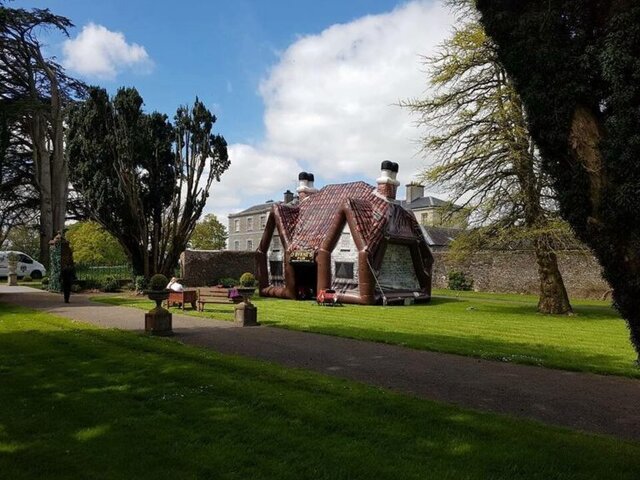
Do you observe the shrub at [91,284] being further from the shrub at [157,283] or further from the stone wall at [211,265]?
the shrub at [157,283]

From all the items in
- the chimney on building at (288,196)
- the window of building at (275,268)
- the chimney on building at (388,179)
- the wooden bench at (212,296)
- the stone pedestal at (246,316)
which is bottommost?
the stone pedestal at (246,316)

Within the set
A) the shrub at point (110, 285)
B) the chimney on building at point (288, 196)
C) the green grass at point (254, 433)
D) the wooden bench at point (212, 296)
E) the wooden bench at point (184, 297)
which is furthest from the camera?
the chimney on building at point (288, 196)

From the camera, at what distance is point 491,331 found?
14250 mm

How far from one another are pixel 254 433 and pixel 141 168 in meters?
23.6

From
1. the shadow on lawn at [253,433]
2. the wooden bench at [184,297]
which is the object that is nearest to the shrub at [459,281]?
the wooden bench at [184,297]

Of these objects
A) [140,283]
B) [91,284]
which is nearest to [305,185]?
[140,283]

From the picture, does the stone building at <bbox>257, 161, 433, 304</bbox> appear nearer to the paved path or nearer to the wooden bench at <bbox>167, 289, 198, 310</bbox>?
the wooden bench at <bbox>167, 289, 198, 310</bbox>

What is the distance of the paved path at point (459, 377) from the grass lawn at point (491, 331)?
75 centimetres

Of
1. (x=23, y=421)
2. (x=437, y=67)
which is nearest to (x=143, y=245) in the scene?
(x=437, y=67)

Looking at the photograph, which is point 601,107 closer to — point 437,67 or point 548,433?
point 548,433

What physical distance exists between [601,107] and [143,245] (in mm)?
24079

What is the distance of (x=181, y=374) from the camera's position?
765 cm

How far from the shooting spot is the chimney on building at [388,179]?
2512 centimetres

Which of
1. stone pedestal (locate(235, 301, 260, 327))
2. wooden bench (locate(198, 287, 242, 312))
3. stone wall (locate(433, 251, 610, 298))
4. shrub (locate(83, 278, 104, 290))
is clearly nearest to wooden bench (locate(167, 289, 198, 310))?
wooden bench (locate(198, 287, 242, 312))
